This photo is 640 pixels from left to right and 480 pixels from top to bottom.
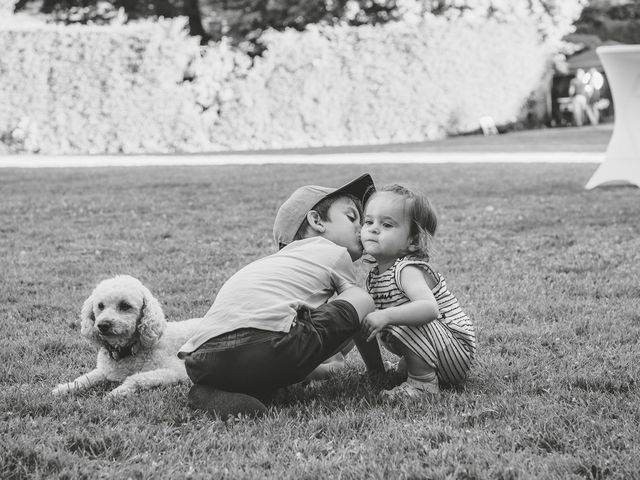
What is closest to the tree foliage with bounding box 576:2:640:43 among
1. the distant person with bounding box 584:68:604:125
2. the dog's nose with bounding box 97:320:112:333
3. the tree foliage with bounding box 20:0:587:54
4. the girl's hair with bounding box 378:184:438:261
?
the distant person with bounding box 584:68:604:125

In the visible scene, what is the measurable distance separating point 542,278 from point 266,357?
3.06 meters

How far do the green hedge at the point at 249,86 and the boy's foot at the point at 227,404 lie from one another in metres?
16.0

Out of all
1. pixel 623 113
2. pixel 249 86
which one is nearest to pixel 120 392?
pixel 623 113

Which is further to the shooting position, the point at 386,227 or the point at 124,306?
the point at 124,306

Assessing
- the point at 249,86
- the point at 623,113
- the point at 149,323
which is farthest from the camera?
the point at 249,86

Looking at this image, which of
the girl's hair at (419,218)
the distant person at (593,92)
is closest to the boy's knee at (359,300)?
the girl's hair at (419,218)

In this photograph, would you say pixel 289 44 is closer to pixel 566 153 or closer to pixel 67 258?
pixel 566 153

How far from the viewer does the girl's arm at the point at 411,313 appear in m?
3.37

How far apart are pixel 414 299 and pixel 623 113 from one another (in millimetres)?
7107

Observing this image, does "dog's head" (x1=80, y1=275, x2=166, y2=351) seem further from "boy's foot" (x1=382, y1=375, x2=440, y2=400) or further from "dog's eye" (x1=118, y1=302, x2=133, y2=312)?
"boy's foot" (x1=382, y1=375, x2=440, y2=400)

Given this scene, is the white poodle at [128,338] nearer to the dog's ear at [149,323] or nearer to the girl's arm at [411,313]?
the dog's ear at [149,323]

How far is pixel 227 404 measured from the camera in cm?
322

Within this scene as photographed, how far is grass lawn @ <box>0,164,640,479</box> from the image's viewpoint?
2.75m

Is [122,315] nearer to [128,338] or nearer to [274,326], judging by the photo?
[128,338]
